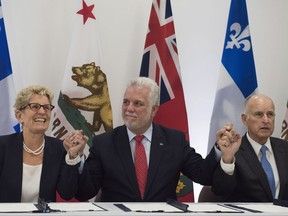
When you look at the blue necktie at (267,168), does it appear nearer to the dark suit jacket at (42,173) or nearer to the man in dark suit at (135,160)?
the man in dark suit at (135,160)

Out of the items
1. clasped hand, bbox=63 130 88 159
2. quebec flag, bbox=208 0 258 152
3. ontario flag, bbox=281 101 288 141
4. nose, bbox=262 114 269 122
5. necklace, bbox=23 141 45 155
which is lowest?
necklace, bbox=23 141 45 155

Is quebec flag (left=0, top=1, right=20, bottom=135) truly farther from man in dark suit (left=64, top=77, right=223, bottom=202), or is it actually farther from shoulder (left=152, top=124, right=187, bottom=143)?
shoulder (left=152, top=124, right=187, bottom=143)

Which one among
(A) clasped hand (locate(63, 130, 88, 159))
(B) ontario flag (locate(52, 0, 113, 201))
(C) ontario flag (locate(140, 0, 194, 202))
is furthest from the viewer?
(C) ontario flag (locate(140, 0, 194, 202))

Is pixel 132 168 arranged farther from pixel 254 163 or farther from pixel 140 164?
pixel 254 163

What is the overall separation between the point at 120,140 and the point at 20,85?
1.55 m

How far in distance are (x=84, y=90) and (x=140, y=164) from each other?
113 cm

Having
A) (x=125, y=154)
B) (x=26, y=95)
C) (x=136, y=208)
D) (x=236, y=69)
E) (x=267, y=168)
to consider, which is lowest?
(x=136, y=208)

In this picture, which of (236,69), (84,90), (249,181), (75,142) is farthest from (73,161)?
(236,69)

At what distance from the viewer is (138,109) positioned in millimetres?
3396

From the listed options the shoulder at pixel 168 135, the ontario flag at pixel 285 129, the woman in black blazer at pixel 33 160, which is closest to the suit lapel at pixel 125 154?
the shoulder at pixel 168 135

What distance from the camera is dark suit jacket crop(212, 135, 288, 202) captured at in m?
3.18

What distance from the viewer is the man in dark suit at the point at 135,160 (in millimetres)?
3201

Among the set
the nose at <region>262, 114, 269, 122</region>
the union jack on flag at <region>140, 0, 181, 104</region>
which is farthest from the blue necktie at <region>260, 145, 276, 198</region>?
the union jack on flag at <region>140, 0, 181, 104</region>

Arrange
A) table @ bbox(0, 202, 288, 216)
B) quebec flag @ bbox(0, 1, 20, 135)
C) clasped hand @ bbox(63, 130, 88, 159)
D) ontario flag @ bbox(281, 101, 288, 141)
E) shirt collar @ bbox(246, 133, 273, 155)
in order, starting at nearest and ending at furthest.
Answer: table @ bbox(0, 202, 288, 216)
clasped hand @ bbox(63, 130, 88, 159)
shirt collar @ bbox(246, 133, 273, 155)
quebec flag @ bbox(0, 1, 20, 135)
ontario flag @ bbox(281, 101, 288, 141)
